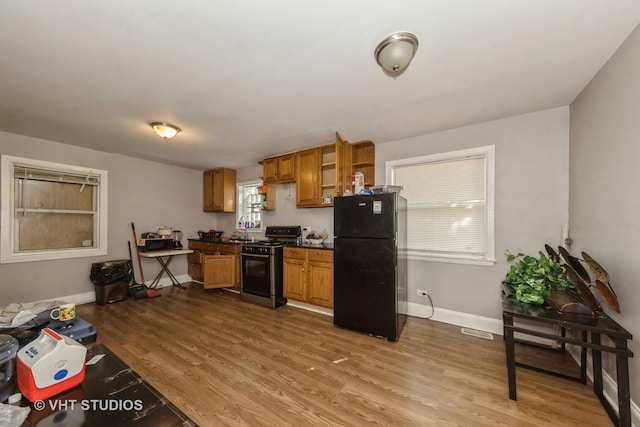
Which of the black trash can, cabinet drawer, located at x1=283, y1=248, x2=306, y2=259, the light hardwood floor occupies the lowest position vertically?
the light hardwood floor

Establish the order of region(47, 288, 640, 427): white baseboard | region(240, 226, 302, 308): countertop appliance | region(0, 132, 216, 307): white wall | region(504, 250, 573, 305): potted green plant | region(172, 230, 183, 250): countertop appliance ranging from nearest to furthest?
region(504, 250, 573, 305): potted green plant → region(47, 288, 640, 427): white baseboard → region(0, 132, 216, 307): white wall → region(240, 226, 302, 308): countertop appliance → region(172, 230, 183, 250): countertop appliance

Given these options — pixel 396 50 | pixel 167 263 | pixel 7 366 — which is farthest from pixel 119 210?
pixel 396 50

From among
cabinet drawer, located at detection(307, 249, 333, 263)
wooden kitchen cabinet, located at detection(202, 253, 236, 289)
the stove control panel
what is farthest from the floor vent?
wooden kitchen cabinet, located at detection(202, 253, 236, 289)

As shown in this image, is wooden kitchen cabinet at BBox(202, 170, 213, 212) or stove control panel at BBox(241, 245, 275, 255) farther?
wooden kitchen cabinet at BBox(202, 170, 213, 212)

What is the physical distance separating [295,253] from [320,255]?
453mm

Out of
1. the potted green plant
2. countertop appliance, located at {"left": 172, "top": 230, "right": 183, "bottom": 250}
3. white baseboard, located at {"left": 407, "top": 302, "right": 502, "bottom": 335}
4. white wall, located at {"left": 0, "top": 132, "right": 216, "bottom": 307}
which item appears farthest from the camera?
countertop appliance, located at {"left": 172, "top": 230, "right": 183, "bottom": 250}

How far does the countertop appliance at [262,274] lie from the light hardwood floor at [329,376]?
0.52 m

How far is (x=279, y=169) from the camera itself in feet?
13.8

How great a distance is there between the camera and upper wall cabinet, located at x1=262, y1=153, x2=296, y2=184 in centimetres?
407

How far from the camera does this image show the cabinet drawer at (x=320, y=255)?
3.34 m

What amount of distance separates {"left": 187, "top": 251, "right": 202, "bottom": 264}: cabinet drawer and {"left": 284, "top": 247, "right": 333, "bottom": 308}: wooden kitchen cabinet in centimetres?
224

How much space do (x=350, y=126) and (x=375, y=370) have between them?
262 cm

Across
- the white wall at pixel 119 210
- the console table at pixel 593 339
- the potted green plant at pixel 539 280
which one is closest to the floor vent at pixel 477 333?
the console table at pixel 593 339

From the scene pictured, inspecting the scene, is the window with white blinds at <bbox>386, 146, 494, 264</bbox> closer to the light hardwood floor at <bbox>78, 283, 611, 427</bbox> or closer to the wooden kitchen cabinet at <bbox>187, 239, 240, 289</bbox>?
the light hardwood floor at <bbox>78, 283, 611, 427</bbox>
